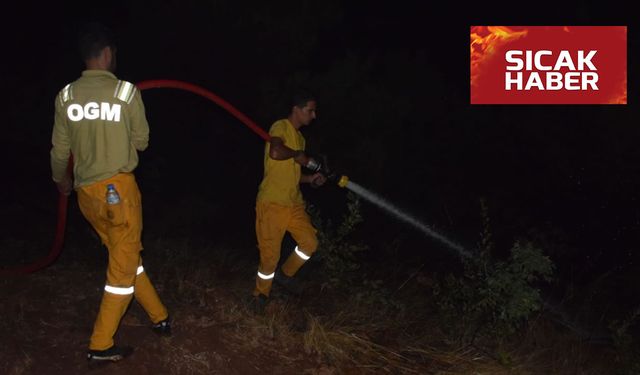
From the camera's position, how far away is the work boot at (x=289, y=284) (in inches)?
195

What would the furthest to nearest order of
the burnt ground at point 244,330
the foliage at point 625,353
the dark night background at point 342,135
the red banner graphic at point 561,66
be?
the red banner graphic at point 561,66 < the dark night background at point 342,135 < the foliage at point 625,353 < the burnt ground at point 244,330

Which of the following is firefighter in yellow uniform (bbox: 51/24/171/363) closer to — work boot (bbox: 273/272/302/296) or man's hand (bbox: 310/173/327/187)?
man's hand (bbox: 310/173/327/187)

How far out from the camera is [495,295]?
14.5 feet

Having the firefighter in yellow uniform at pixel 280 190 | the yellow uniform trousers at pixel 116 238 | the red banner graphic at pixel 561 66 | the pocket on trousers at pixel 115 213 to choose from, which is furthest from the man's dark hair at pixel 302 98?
the red banner graphic at pixel 561 66

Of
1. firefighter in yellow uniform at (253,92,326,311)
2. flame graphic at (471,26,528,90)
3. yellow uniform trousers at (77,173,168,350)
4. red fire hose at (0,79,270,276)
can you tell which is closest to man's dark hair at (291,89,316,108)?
firefighter in yellow uniform at (253,92,326,311)

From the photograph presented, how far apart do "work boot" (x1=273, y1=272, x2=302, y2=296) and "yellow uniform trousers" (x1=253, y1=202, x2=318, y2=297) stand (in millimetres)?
350

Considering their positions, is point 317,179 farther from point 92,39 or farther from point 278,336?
point 92,39

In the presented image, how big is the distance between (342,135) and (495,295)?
4162mm

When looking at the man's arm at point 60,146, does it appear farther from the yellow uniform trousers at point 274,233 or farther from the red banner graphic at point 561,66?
the red banner graphic at point 561,66

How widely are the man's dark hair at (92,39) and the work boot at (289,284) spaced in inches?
91.7

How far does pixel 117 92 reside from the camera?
3.35 meters

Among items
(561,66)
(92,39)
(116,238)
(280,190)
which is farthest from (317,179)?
(561,66)

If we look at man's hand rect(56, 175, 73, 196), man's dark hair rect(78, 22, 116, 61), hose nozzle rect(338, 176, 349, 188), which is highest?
man's dark hair rect(78, 22, 116, 61)

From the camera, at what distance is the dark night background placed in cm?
795
